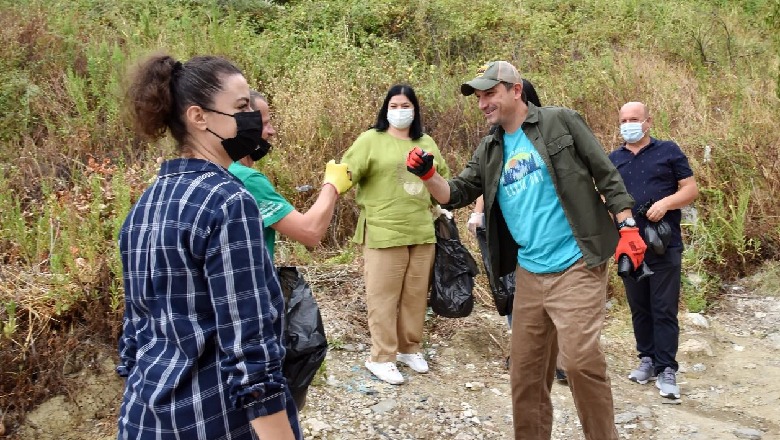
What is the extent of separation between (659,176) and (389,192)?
6.03 ft

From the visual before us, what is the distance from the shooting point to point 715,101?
9.28 m

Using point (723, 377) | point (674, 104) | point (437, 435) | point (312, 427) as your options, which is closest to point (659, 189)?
point (723, 377)

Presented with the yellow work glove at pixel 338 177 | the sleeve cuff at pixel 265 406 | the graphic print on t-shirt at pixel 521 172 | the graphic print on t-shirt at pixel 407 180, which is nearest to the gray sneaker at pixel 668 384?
the graphic print on t-shirt at pixel 407 180

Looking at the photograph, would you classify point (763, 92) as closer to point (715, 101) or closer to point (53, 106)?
point (715, 101)

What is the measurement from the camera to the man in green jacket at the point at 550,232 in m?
3.38

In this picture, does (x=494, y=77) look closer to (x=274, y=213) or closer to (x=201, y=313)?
(x=274, y=213)

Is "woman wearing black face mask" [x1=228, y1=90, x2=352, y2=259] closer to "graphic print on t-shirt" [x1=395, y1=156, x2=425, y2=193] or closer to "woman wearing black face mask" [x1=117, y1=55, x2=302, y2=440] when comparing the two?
"woman wearing black face mask" [x1=117, y1=55, x2=302, y2=440]

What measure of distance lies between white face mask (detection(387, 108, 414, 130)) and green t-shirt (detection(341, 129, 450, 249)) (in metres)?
0.10

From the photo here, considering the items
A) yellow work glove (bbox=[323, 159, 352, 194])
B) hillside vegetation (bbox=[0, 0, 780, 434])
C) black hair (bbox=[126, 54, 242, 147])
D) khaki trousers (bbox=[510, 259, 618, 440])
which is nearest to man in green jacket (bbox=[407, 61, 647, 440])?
khaki trousers (bbox=[510, 259, 618, 440])

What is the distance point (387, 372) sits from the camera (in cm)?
486

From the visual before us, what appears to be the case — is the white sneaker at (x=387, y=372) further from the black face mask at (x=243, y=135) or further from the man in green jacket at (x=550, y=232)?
the black face mask at (x=243, y=135)

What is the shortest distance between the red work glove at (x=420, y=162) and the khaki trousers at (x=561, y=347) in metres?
0.72

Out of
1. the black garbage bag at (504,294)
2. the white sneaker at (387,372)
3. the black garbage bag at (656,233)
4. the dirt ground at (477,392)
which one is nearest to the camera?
the dirt ground at (477,392)

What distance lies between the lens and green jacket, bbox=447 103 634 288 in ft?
11.3
